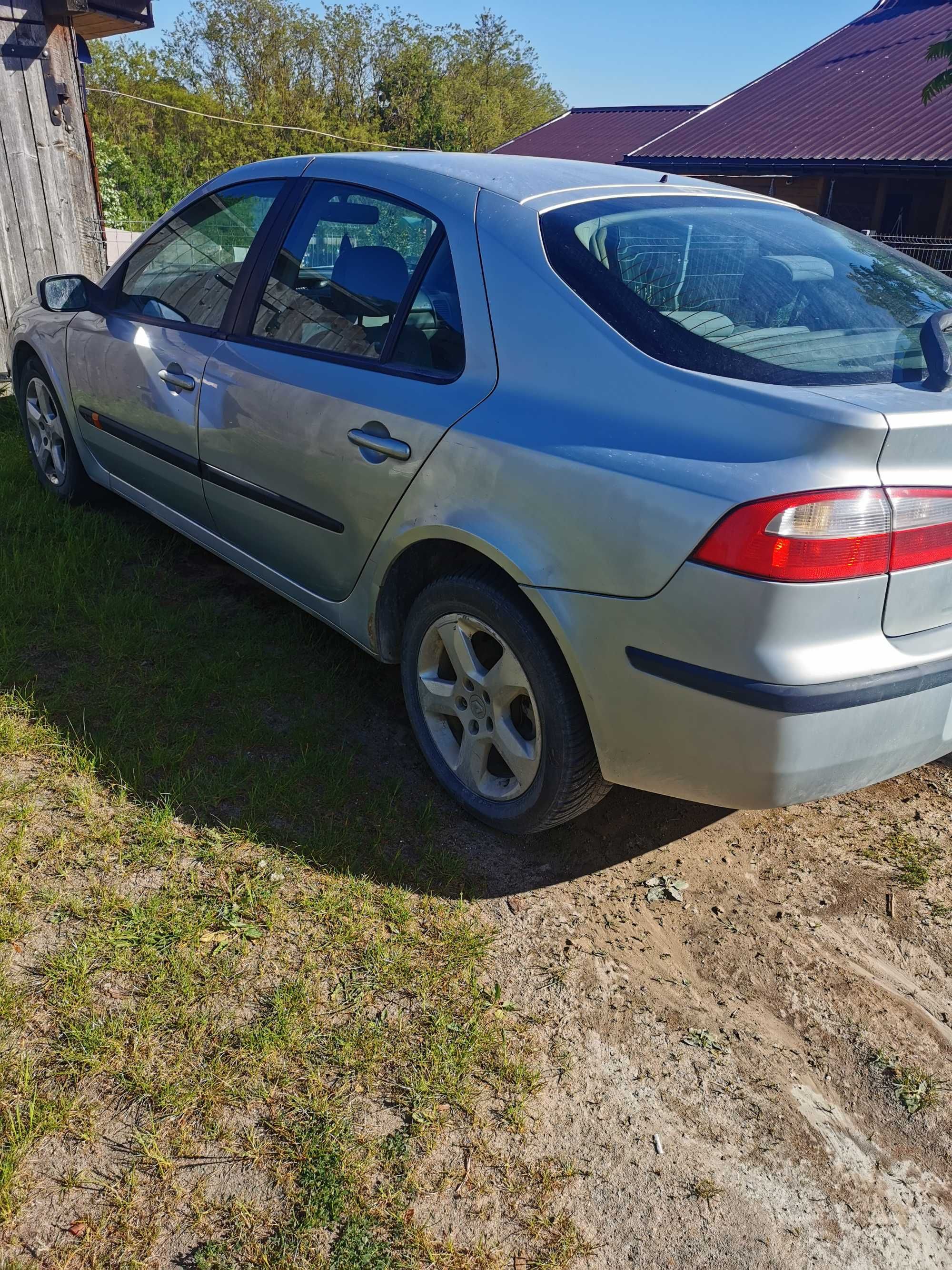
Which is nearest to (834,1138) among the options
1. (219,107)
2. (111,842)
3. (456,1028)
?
(456,1028)

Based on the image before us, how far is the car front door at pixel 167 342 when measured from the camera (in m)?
3.61

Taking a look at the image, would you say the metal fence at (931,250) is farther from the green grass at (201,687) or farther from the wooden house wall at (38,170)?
the green grass at (201,687)

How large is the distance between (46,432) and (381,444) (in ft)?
10.0

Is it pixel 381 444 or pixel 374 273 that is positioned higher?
pixel 374 273

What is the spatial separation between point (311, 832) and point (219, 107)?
41.3m

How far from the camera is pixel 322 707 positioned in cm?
347

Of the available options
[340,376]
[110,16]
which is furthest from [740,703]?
[110,16]

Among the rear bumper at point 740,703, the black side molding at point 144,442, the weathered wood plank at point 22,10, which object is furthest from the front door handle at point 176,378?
the weathered wood plank at point 22,10

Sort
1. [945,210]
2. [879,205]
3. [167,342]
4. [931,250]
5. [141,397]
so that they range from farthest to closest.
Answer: [879,205] < [945,210] < [931,250] < [141,397] < [167,342]

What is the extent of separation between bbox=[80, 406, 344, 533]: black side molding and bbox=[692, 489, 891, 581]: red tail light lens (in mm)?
1409

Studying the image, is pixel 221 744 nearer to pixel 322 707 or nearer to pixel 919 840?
pixel 322 707

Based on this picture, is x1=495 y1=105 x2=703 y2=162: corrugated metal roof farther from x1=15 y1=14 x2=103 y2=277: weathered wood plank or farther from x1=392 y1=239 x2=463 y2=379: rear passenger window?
x1=392 y1=239 x2=463 y2=379: rear passenger window

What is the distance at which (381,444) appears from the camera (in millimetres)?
2785

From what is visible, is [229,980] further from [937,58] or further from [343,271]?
[937,58]
